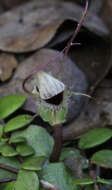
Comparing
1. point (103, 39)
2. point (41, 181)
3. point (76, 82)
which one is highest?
point (103, 39)

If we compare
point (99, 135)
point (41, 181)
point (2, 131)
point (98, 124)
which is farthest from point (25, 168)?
point (98, 124)

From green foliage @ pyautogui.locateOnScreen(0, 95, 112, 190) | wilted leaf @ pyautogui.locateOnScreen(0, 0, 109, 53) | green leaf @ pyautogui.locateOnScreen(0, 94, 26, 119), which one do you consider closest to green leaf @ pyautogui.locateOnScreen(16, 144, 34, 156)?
green foliage @ pyautogui.locateOnScreen(0, 95, 112, 190)

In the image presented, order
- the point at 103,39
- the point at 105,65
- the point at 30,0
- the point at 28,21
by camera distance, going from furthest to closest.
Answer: the point at 30,0, the point at 28,21, the point at 103,39, the point at 105,65

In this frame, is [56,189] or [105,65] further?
[105,65]

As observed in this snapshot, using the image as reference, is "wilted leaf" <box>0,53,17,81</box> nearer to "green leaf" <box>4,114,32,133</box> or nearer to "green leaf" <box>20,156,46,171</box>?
"green leaf" <box>4,114,32,133</box>

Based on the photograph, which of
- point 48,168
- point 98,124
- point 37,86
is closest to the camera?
point 37,86

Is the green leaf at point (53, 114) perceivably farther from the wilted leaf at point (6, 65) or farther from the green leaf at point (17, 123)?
the wilted leaf at point (6, 65)

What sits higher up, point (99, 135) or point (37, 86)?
point (37, 86)

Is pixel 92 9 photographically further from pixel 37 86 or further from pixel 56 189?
pixel 56 189
